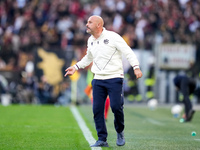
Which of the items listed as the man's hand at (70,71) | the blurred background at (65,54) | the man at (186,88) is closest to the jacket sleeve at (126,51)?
the man's hand at (70,71)

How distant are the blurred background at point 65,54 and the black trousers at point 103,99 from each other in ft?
45.6

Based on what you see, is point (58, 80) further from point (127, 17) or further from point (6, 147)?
point (6, 147)

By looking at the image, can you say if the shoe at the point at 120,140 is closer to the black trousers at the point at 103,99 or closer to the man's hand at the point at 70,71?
the black trousers at the point at 103,99

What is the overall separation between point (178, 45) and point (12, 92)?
8.09m

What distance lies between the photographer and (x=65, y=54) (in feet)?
68.8

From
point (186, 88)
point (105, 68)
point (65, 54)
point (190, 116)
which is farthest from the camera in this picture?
point (65, 54)

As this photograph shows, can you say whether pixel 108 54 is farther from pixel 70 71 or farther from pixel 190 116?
pixel 190 116

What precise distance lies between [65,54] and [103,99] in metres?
14.3

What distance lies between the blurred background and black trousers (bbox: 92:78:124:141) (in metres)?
13.9

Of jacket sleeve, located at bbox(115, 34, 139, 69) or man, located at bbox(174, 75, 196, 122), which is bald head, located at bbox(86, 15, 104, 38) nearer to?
jacket sleeve, located at bbox(115, 34, 139, 69)

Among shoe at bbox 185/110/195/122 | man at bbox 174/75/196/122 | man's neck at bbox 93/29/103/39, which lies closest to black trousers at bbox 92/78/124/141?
man's neck at bbox 93/29/103/39

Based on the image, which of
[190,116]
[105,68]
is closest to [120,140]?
[105,68]

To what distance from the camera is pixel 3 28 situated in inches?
846

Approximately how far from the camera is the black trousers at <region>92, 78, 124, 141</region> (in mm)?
6633
